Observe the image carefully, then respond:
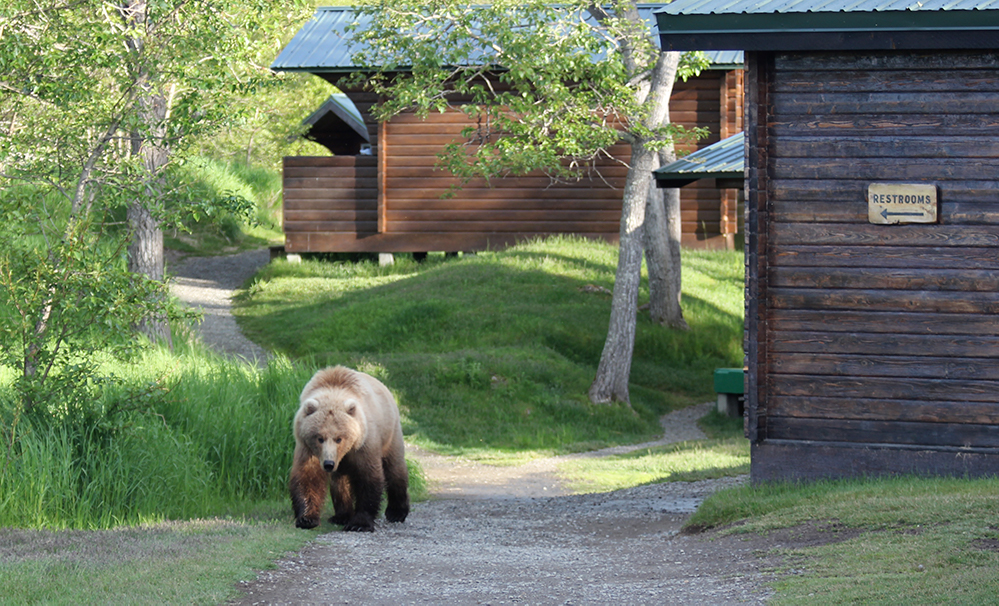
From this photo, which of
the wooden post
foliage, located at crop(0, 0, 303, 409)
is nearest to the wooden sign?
foliage, located at crop(0, 0, 303, 409)

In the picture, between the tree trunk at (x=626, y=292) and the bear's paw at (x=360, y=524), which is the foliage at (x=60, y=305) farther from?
the tree trunk at (x=626, y=292)

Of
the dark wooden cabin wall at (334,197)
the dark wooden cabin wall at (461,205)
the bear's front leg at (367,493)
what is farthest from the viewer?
the dark wooden cabin wall at (334,197)

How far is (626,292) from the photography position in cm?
1664

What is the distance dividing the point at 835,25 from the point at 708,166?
16.7ft

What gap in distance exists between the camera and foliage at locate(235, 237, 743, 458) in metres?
15.2

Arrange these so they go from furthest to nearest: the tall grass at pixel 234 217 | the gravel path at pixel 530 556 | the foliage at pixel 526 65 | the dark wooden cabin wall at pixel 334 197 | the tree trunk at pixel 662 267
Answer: the tall grass at pixel 234 217 < the dark wooden cabin wall at pixel 334 197 < the tree trunk at pixel 662 267 < the foliage at pixel 526 65 < the gravel path at pixel 530 556

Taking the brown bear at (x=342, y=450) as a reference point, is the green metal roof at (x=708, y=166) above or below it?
above

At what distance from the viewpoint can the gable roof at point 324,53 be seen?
22.4m

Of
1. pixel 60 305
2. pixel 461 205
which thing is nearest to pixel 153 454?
pixel 60 305

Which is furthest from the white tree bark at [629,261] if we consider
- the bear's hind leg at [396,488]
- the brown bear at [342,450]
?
the brown bear at [342,450]

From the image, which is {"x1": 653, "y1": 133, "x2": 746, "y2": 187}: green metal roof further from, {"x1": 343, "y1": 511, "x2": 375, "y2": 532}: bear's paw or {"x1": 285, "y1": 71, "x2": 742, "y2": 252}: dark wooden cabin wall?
{"x1": 285, "y1": 71, "x2": 742, "y2": 252}: dark wooden cabin wall

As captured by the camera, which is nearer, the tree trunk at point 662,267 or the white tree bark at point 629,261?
the white tree bark at point 629,261

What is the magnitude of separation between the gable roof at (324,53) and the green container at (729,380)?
8595mm

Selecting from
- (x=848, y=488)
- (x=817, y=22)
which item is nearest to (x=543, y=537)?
(x=848, y=488)
